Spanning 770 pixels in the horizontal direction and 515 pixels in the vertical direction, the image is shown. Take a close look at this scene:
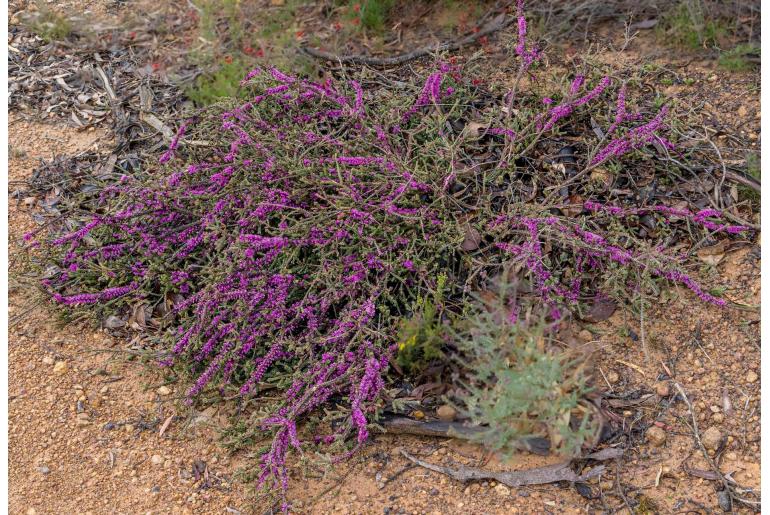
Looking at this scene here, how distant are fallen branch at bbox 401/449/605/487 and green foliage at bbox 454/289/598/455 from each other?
→ 83 mm

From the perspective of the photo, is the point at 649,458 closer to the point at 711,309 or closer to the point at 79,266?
the point at 711,309

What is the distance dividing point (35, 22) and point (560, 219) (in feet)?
13.2

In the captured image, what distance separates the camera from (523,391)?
2.31m

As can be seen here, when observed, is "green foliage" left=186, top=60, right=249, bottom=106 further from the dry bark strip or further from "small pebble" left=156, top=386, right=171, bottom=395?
the dry bark strip

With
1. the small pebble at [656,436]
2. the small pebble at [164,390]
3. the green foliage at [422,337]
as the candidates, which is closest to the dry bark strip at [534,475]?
the small pebble at [656,436]

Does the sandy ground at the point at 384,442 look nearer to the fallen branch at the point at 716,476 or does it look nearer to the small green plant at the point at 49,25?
the fallen branch at the point at 716,476

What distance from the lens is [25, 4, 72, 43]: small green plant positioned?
494 centimetres

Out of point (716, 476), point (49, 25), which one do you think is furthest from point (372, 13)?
point (716, 476)

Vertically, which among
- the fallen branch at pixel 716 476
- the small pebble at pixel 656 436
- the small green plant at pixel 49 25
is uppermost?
the small green plant at pixel 49 25

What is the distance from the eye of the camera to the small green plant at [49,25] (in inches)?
194

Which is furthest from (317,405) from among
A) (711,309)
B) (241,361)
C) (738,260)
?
(738,260)

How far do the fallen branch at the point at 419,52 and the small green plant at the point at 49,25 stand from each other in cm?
190

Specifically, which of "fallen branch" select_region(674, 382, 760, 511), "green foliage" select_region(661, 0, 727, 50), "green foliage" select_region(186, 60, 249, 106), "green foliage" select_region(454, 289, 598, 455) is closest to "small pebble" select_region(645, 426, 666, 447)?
"fallen branch" select_region(674, 382, 760, 511)

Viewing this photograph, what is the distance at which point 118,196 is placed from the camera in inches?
149
